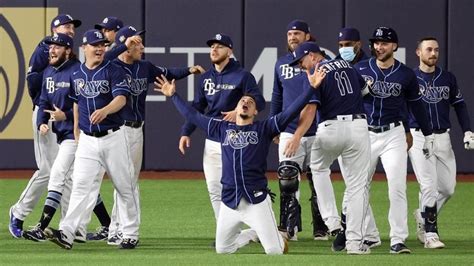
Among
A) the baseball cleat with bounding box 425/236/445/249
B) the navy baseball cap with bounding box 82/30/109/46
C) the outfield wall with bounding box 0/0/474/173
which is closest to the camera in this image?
the navy baseball cap with bounding box 82/30/109/46

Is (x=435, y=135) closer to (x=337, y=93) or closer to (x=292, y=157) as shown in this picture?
(x=292, y=157)

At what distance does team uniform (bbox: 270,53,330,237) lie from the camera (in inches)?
508

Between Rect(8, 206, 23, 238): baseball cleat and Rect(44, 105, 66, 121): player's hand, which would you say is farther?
Rect(8, 206, 23, 238): baseball cleat

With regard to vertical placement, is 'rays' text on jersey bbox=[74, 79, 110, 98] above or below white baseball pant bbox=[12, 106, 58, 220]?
above

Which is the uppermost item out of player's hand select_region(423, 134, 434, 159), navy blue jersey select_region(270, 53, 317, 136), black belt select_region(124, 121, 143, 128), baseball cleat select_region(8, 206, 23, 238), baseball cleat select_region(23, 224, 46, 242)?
navy blue jersey select_region(270, 53, 317, 136)

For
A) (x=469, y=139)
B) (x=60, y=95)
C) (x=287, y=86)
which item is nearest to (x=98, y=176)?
(x=60, y=95)

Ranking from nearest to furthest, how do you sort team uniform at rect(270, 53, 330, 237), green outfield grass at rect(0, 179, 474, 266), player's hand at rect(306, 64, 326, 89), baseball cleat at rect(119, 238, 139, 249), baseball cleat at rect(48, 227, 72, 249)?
green outfield grass at rect(0, 179, 474, 266) → player's hand at rect(306, 64, 326, 89) → baseball cleat at rect(48, 227, 72, 249) → baseball cleat at rect(119, 238, 139, 249) → team uniform at rect(270, 53, 330, 237)

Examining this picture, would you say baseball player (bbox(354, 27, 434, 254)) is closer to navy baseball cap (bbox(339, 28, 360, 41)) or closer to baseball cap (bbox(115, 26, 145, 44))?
navy baseball cap (bbox(339, 28, 360, 41))

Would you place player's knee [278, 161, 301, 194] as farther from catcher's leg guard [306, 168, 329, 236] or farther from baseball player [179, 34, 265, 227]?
catcher's leg guard [306, 168, 329, 236]

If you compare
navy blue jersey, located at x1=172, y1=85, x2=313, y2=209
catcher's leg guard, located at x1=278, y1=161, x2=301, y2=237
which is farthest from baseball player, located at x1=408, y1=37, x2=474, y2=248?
navy blue jersey, located at x1=172, y1=85, x2=313, y2=209

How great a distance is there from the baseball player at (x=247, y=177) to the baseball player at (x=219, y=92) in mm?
874

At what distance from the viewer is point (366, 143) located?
39.2ft

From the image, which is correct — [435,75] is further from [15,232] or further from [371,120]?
[15,232]

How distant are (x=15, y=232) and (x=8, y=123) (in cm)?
639
